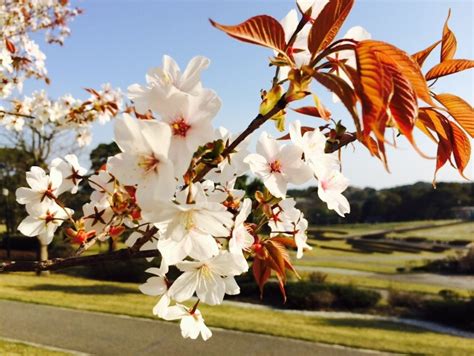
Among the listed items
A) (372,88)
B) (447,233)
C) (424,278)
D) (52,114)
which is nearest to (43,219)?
(372,88)

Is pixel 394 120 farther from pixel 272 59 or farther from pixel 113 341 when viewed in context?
pixel 113 341

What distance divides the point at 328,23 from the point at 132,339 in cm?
677

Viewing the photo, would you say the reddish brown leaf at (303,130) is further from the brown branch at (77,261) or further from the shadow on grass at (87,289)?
the shadow on grass at (87,289)

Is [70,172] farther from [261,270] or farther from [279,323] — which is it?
[279,323]

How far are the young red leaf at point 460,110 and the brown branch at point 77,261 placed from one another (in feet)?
1.85

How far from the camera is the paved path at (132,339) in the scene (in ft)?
20.2

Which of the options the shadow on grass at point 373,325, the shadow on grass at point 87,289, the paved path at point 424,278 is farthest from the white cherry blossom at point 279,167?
the paved path at point 424,278

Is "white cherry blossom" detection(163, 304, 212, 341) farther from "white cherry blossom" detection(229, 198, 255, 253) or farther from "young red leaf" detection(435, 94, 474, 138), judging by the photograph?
"young red leaf" detection(435, 94, 474, 138)

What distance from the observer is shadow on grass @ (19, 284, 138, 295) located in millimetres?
12258

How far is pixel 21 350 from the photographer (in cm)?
556

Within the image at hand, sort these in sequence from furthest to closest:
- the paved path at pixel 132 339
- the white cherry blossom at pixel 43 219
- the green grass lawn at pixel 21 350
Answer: the paved path at pixel 132 339, the green grass lawn at pixel 21 350, the white cherry blossom at pixel 43 219

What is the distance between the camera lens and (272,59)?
633 millimetres

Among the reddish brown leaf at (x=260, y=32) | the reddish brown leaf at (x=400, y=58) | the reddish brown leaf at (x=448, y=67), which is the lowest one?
the reddish brown leaf at (x=400, y=58)

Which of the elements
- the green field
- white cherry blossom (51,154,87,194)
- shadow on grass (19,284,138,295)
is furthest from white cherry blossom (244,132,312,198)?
the green field
